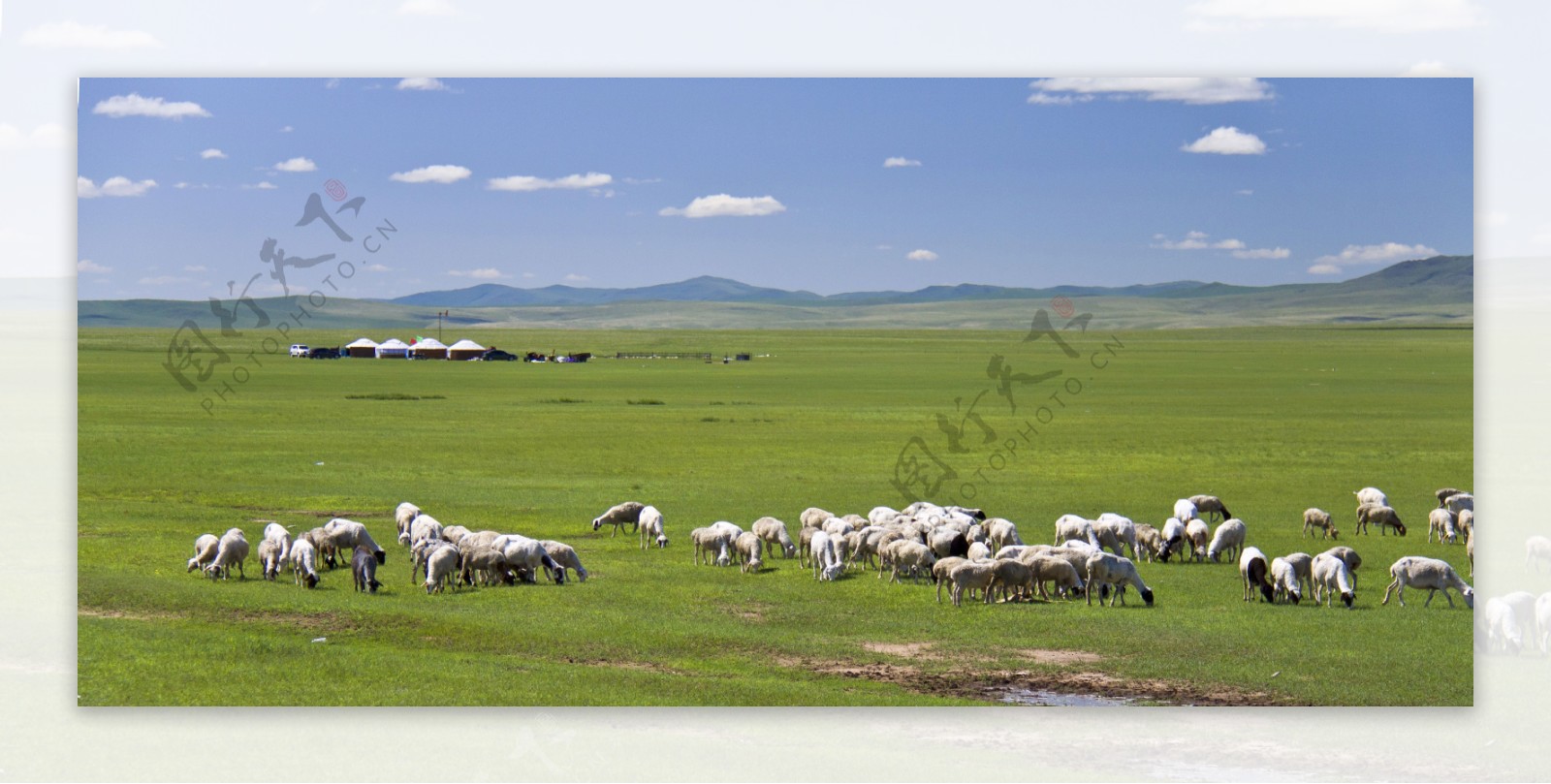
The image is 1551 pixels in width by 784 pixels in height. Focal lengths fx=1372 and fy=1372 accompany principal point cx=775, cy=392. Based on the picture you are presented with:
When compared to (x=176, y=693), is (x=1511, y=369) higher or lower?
higher

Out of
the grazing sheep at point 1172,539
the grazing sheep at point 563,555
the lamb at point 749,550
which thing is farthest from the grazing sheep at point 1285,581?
the grazing sheep at point 563,555

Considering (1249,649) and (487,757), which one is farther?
(1249,649)

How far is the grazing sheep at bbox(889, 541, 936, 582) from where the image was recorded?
25125mm

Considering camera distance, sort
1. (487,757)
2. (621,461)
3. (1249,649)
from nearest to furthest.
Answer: (487,757) < (1249,649) < (621,461)

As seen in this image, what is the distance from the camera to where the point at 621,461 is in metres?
46.6

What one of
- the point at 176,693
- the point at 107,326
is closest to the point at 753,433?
the point at 176,693

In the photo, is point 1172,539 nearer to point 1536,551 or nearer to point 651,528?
point 1536,551

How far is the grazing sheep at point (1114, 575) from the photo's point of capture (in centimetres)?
2302

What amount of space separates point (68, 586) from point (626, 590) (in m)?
8.67

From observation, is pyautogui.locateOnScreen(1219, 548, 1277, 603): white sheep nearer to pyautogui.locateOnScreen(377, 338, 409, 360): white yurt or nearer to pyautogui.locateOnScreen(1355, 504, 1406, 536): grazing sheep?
pyautogui.locateOnScreen(1355, 504, 1406, 536): grazing sheep

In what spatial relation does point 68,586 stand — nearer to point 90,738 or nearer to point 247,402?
point 90,738

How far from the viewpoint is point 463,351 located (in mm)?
138375

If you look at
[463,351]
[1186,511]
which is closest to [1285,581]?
[1186,511]

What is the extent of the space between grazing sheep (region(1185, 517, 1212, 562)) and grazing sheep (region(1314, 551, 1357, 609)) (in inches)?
170
